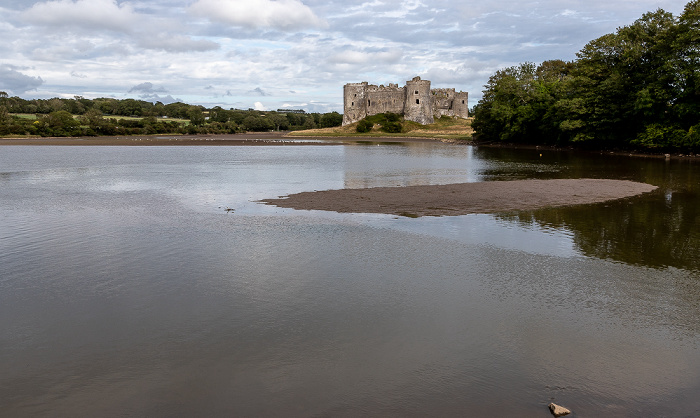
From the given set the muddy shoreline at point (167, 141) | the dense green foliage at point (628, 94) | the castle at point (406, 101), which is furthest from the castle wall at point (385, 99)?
the dense green foliage at point (628, 94)

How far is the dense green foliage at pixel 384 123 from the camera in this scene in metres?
108

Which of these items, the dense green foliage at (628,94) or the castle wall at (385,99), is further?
the castle wall at (385,99)

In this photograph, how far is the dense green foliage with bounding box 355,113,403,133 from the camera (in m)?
108

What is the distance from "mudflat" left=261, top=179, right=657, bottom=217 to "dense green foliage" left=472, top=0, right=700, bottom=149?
23949 millimetres

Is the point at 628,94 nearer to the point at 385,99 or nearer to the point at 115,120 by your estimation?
the point at 385,99

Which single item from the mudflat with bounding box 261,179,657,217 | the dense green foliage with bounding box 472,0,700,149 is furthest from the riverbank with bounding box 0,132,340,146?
the mudflat with bounding box 261,179,657,217

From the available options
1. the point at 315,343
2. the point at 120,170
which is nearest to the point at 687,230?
the point at 315,343

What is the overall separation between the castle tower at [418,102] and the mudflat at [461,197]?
271ft

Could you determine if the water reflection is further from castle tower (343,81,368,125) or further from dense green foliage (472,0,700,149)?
castle tower (343,81,368,125)

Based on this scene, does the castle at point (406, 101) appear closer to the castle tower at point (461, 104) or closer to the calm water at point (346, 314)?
the castle tower at point (461, 104)

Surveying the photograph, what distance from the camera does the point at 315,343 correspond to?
8.80 meters

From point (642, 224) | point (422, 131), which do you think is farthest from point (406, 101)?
point (642, 224)

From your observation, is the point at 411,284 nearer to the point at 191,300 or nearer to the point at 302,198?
the point at 191,300

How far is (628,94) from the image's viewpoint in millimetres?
53812
